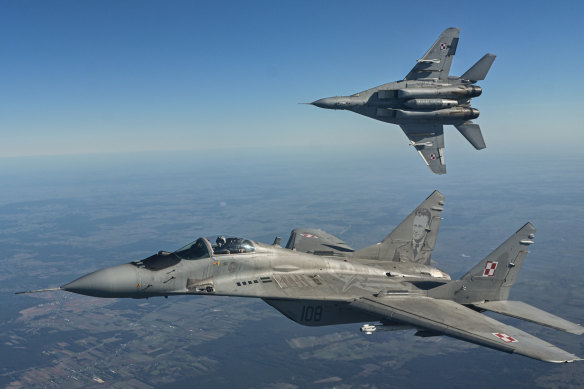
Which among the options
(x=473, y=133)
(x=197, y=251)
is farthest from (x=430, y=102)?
(x=197, y=251)

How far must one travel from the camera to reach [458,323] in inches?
605

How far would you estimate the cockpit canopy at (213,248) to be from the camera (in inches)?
636

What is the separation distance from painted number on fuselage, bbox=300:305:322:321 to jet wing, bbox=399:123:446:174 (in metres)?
13.8

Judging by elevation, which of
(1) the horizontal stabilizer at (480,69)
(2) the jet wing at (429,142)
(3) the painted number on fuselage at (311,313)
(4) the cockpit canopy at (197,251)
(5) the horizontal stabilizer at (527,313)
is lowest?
(5) the horizontal stabilizer at (527,313)

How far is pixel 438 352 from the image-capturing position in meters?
87.8

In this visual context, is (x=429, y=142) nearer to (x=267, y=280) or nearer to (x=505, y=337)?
(x=505, y=337)

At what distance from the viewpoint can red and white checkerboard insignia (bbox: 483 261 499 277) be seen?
1888cm

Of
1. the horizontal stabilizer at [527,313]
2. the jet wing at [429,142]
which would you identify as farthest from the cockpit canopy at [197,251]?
the jet wing at [429,142]

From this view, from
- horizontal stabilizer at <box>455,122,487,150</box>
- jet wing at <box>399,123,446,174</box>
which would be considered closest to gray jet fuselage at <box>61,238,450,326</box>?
jet wing at <box>399,123,446,174</box>

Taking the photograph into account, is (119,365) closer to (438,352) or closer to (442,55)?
(438,352)

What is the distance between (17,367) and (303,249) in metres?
105

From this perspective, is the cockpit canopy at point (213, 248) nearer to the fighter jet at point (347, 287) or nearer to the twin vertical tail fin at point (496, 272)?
the fighter jet at point (347, 287)

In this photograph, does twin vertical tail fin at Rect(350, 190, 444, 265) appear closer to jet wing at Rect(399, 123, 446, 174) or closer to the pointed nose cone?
jet wing at Rect(399, 123, 446, 174)

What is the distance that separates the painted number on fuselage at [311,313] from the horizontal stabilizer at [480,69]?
61.5 ft
